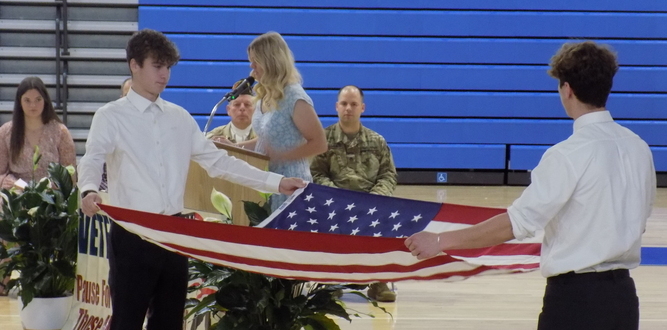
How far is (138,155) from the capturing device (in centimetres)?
277

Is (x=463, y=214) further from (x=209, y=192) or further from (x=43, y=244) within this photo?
(x=43, y=244)

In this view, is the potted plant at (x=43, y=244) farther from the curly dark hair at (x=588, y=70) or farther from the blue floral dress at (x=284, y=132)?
the curly dark hair at (x=588, y=70)

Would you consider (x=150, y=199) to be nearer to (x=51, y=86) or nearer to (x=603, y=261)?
(x=603, y=261)

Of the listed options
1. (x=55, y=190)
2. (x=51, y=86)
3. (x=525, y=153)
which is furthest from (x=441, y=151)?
(x=55, y=190)

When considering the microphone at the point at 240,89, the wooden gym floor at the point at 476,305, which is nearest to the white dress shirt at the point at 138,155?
the microphone at the point at 240,89

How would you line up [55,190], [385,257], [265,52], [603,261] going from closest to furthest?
[603,261] < [385,257] < [265,52] < [55,190]

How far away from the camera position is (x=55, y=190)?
4238mm

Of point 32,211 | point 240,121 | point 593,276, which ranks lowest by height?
point 32,211

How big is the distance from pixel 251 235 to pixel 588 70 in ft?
3.73

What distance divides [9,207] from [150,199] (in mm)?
1780

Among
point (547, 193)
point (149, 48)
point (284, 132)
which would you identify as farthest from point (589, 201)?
point (284, 132)

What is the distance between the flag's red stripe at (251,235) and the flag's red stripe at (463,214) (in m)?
0.79

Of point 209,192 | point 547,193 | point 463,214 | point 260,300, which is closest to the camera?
point 547,193

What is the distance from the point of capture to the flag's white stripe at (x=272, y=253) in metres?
2.59
